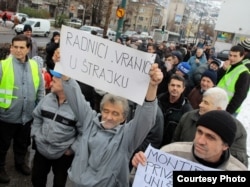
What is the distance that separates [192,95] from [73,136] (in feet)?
7.23

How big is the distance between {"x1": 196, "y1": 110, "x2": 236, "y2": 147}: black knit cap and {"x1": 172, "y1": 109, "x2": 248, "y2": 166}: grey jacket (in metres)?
0.86

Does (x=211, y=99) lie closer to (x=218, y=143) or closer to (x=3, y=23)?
(x=218, y=143)

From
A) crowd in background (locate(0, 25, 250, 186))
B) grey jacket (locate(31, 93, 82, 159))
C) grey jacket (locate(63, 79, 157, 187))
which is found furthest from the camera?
grey jacket (locate(31, 93, 82, 159))

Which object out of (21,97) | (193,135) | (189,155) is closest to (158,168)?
(189,155)

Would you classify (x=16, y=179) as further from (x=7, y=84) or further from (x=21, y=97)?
→ (x=7, y=84)

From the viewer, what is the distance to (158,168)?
238 cm

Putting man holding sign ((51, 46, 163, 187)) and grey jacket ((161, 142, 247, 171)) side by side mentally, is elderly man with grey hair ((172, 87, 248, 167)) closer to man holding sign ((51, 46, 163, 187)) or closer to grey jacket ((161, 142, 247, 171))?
grey jacket ((161, 142, 247, 171))

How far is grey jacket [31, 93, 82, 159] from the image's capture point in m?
3.52

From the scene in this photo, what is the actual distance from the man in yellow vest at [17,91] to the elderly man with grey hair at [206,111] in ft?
6.03

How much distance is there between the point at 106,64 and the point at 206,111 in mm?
1104

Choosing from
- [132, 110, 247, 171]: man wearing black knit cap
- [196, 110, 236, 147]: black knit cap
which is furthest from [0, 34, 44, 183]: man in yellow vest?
[196, 110, 236, 147]: black knit cap

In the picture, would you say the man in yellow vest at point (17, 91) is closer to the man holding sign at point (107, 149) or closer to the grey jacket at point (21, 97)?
the grey jacket at point (21, 97)

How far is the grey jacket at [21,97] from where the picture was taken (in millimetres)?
4125

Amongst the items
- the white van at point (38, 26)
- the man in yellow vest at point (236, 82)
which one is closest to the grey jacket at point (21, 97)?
the man in yellow vest at point (236, 82)
